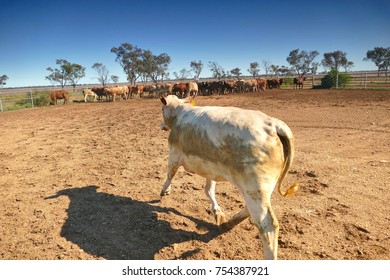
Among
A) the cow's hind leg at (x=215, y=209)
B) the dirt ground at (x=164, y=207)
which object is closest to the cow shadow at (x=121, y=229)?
the dirt ground at (x=164, y=207)

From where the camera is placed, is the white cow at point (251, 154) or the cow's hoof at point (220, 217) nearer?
the white cow at point (251, 154)

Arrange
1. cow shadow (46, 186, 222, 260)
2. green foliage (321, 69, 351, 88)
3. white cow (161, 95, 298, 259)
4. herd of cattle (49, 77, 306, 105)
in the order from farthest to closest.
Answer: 1. herd of cattle (49, 77, 306, 105)
2. green foliage (321, 69, 351, 88)
3. cow shadow (46, 186, 222, 260)
4. white cow (161, 95, 298, 259)

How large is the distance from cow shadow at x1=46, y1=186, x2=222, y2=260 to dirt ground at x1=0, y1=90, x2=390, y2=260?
12mm

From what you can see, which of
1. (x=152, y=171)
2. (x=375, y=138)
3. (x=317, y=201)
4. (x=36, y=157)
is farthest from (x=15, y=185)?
(x=375, y=138)

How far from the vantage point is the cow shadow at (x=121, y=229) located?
122 inches

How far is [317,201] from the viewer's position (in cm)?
412

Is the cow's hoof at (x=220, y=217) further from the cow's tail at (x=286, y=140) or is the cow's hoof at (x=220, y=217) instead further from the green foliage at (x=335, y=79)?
the green foliage at (x=335, y=79)

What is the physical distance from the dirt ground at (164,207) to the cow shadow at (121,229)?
12mm

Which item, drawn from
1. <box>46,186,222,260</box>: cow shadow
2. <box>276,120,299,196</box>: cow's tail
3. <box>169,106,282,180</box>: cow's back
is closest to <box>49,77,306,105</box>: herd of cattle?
<box>46,186,222,260</box>: cow shadow

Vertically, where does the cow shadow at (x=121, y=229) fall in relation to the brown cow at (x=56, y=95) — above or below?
below

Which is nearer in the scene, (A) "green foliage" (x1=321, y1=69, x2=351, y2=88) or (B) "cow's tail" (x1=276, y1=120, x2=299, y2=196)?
(B) "cow's tail" (x1=276, y1=120, x2=299, y2=196)

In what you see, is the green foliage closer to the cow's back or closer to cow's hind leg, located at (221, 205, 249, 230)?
cow's hind leg, located at (221, 205, 249, 230)

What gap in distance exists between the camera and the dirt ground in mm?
3098

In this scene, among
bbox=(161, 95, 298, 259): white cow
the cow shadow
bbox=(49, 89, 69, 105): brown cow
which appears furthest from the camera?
bbox=(49, 89, 69, 105): brown cow
